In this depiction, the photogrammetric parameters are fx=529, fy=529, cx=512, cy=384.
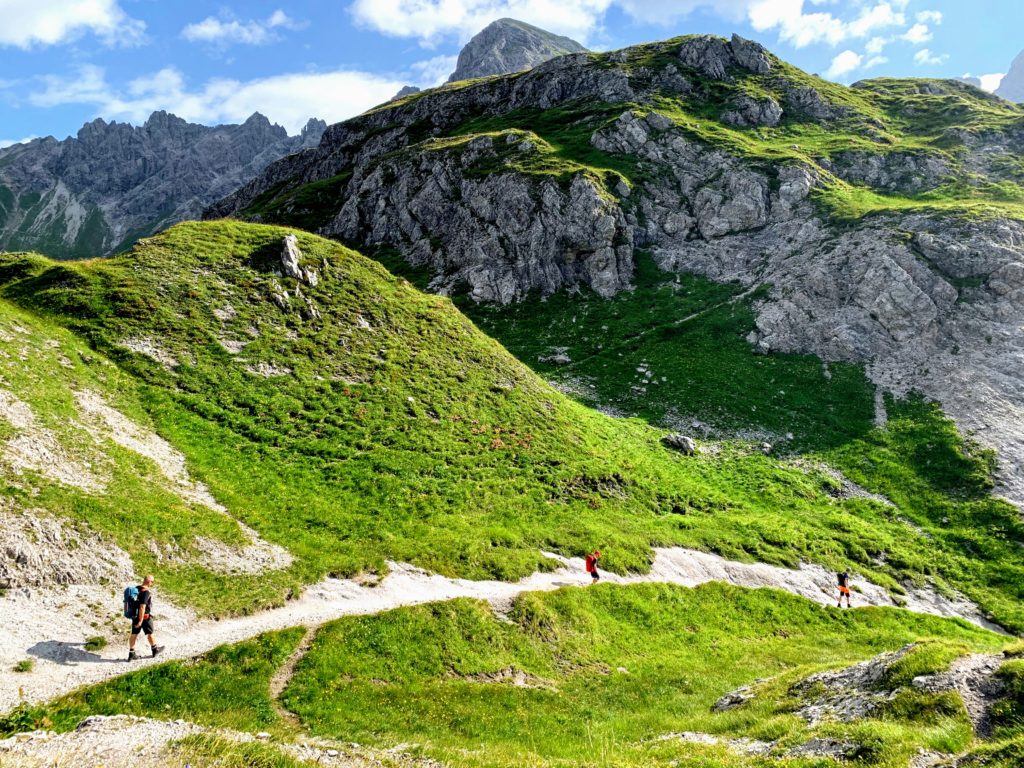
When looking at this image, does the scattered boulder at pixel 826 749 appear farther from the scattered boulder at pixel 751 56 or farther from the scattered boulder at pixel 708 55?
the scattered boulder at pixel 751 56

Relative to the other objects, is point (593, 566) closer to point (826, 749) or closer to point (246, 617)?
point (826, 749)

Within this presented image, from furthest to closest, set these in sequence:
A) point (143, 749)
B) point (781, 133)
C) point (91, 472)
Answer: point (781, 133)
point (91, 472)
point (143, 749)

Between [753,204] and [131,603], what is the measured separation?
Result: 10235cm

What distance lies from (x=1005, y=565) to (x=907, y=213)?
60.0 metres

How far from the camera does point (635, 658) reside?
2652 centimetres

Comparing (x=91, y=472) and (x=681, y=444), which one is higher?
(x=91, y=472)

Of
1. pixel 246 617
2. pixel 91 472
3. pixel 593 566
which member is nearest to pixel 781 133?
pixel 593 566

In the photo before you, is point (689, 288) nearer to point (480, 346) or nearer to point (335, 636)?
point (480, 346)

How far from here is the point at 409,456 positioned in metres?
36.2

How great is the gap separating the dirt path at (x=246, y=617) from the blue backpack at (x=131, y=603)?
128 cm

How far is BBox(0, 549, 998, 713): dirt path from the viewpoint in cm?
1694

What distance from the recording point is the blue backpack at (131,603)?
18781 mm

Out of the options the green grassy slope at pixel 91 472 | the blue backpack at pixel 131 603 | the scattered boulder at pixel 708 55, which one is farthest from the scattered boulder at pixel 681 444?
the scattered boulder at pixel 708 55

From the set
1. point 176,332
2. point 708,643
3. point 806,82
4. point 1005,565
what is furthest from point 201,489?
point 806,82
